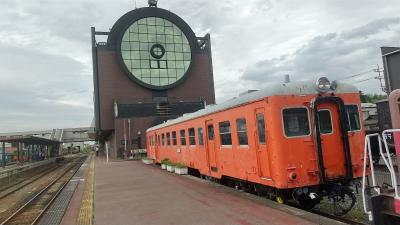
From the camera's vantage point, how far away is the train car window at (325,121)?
29.0 feet

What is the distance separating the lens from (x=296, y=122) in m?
8.80

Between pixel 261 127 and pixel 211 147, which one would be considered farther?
pixel 211 147

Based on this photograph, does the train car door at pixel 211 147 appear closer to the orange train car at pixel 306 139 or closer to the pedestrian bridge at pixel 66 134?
the orange train car at pixel 306 139

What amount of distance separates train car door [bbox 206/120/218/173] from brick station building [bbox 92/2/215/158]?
124 ft

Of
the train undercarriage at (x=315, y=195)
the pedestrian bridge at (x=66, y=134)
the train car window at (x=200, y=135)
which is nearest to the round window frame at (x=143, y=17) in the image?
the train car window at (x=200, y=135)

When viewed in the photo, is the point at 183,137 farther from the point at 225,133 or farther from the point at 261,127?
the point at 261,127

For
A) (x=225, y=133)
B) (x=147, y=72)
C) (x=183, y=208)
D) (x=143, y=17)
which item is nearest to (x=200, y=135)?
(x=225, y=133)

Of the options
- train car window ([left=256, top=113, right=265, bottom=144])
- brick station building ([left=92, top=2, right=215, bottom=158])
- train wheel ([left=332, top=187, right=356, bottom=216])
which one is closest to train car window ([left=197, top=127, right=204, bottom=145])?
train car window ([left=256, top=113, right=265, bottom=144])

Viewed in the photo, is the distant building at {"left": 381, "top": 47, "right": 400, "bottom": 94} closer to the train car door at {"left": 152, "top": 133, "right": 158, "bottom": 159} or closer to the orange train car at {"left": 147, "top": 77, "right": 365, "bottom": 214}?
the orange train car at {"left": 147, "top": 77, "right": 365, "bottom": 214}

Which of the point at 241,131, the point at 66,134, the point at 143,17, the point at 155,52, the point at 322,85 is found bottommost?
the point at 241,131

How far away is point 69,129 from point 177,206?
106m

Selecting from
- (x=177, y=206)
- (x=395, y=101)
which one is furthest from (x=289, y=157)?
(x=395, y=101)

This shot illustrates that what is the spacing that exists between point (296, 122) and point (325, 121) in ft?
2.26

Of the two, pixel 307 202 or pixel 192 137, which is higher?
pixel 192 137
